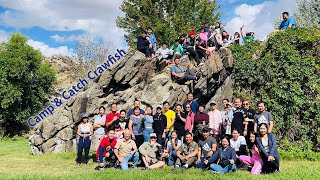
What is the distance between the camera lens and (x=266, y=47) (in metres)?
15.4

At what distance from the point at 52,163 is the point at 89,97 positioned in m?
3.67

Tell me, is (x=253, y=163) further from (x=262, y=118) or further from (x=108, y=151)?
(x=108, y=151)

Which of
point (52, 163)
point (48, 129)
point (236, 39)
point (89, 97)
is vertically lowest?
point (52, 163)

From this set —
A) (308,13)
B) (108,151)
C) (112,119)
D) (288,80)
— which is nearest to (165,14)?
(308,13)

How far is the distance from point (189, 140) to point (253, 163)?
2.06 meters

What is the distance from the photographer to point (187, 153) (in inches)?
410

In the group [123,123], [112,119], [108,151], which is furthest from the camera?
[112,119]

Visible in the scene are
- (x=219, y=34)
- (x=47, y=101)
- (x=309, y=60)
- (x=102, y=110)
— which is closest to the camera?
(x=102, y=110)

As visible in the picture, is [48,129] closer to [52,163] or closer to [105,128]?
[52,163]

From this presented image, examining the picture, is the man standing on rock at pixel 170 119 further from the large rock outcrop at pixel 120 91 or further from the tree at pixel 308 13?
the tree at pixel 308 13

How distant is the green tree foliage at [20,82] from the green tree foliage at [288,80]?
72.5ft

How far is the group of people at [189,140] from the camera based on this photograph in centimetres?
975

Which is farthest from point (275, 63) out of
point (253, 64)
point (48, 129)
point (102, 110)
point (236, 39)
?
point (48, 129)

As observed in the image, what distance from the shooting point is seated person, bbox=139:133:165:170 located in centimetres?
1042
